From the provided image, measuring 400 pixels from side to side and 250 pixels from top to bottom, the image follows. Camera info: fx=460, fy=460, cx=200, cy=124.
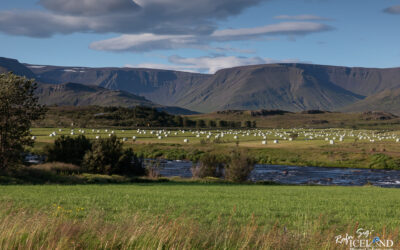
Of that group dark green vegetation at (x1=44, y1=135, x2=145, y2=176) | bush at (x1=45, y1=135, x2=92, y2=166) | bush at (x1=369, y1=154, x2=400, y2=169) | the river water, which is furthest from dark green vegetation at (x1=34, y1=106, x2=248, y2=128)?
dark green vegetation at (x1=44, y1=135, x2=145, y2=176)

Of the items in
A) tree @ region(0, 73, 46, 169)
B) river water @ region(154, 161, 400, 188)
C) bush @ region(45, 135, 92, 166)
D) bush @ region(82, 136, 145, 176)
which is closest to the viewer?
tree @ region(0, 73, 46, 169)

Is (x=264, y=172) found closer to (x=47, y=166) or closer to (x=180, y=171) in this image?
(x=180, y=171)

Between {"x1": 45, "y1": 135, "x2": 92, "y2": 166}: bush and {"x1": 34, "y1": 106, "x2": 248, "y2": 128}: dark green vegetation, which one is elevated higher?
{"x1": 34, "y1": 106, "x2": 248, "y2": 128}: dark green vegetation

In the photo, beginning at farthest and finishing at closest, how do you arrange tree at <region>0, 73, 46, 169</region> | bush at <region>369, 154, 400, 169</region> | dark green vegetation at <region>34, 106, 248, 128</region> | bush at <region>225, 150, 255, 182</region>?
1. dark green vegetation at <region>34, 106, 248, 128</region>
2. bush at <region>369, 154, 400, 169</region>
3. bush at <region>225, 150, 255, 182</region>
4. tree at <region>0, 73, 46, 169</region>

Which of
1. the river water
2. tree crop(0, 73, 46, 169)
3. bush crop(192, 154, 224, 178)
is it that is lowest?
the river water

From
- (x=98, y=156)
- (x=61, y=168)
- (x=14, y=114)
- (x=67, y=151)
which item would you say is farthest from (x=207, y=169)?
(x=14, y=114)

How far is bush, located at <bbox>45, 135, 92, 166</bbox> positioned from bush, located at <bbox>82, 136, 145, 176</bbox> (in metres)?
3.42

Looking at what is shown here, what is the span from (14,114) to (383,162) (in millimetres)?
45826

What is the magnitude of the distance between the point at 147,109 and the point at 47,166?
13554 centimetres

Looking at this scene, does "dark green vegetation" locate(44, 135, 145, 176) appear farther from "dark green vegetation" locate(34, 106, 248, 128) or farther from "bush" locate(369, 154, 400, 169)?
"dark green vegetation" locate(34, 106, 248, 128)

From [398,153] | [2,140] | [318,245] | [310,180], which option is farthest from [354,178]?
[318,245]

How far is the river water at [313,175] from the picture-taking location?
4588 centimetres

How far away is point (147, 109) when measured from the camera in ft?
567

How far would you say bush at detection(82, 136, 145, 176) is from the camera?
41.2 metres
